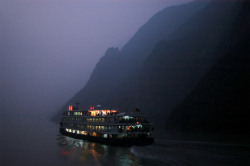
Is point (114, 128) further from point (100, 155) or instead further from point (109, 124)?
point (100, 155)

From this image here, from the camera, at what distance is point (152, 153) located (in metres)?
43.2

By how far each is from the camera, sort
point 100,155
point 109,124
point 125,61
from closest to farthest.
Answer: point 100,155
point 109,124
point 125,61

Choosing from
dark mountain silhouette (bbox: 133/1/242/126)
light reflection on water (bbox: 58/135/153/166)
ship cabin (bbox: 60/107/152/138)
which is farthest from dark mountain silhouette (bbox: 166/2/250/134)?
light reflection on water (bbox: 58/135/153/166)

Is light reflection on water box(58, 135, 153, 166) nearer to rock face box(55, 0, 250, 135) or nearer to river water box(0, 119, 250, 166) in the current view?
river water box(0, 119, 250, 166)

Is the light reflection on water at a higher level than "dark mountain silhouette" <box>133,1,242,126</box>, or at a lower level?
lower

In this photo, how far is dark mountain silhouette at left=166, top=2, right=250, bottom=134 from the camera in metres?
74.1

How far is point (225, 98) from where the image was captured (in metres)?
80.0

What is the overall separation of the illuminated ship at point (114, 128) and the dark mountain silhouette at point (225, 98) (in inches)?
1191

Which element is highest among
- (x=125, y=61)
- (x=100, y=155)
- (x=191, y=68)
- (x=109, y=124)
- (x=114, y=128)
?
(x=125, y=61)

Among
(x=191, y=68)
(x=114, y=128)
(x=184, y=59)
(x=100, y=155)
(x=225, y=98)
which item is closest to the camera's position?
(x=100, y=155)

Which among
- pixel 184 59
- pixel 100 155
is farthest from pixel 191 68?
→ pixel 100 155

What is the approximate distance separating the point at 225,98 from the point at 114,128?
143ft

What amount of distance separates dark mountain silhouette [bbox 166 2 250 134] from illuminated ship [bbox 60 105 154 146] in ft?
99.2

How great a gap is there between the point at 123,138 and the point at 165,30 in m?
146
